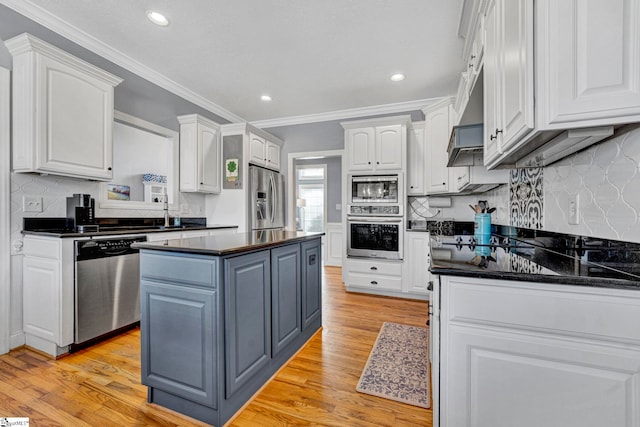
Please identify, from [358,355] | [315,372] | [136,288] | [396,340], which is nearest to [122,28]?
[136,288]

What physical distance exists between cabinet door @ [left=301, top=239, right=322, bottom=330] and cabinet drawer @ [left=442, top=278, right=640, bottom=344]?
1416 millimetres

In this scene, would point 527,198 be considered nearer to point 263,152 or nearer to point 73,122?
point 263,152

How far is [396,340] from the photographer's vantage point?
246cm

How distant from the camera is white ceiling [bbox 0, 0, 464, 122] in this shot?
227 centimetres

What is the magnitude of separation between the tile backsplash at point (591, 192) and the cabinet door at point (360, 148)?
1840 mm

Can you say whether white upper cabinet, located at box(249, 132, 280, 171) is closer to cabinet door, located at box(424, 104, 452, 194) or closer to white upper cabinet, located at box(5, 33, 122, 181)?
white upper cabinet, located at box(5, 33, 122, 181)

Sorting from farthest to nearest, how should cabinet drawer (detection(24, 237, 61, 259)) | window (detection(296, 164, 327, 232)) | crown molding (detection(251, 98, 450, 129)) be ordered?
window (detection(296, 164, 327, 232)) → crown molding (detection(251, 98, 450, 129)) → cabinet drawer (detection(24, 237, 61, 259))

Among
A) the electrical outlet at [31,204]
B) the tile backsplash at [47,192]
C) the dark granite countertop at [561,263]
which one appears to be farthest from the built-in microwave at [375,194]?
the electrical outlet at [31,204]

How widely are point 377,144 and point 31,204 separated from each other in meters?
3.54

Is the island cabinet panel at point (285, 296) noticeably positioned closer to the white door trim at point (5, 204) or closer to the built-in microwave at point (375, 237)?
the built-in microwave at point (375, 237)

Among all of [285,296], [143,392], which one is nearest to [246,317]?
[285,296]

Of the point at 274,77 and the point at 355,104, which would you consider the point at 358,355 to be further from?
the point at 355,104

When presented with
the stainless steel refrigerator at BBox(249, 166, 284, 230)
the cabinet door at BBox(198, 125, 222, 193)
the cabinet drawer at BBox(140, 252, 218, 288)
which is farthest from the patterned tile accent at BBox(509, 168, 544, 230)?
the cabinet door at BBox(198, 125, 222, 193)

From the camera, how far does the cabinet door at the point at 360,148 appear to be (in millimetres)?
3787
